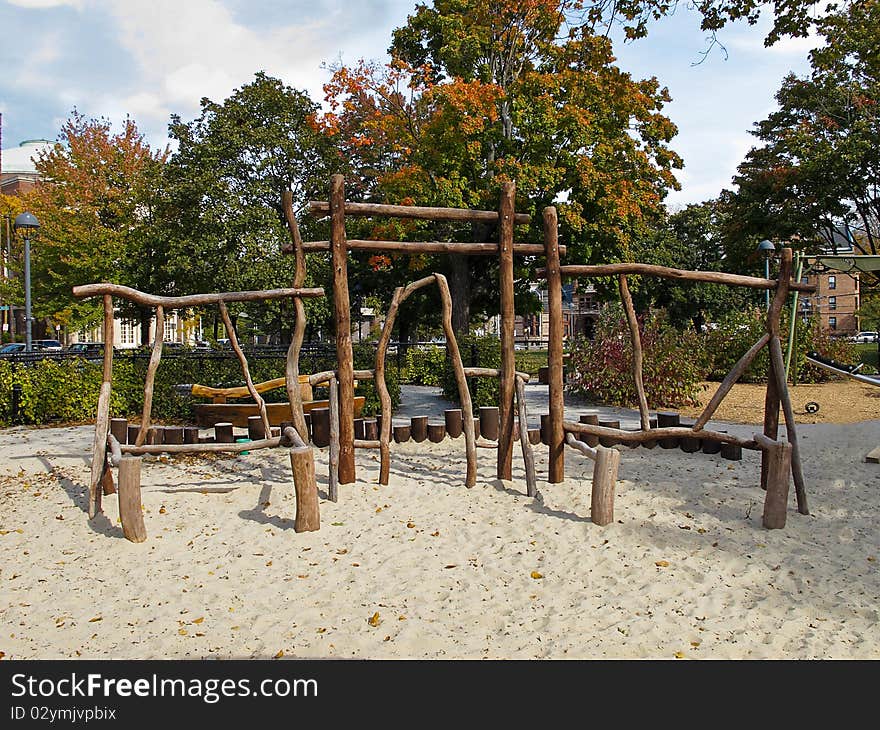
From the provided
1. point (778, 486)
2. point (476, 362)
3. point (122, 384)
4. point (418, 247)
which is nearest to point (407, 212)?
point (418, 247)

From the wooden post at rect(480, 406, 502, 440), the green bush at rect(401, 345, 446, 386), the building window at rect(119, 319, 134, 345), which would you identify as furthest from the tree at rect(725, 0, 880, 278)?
the building window at rect(119, 319, 134, 345)

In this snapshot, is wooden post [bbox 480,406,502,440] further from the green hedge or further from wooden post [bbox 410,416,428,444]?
the green hedge

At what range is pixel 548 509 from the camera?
5.47 meters

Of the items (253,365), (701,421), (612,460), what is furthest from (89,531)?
(253,365)

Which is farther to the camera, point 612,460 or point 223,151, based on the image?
Answer: point 223,151

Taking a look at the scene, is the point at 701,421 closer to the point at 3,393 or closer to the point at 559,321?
the point at 559,321

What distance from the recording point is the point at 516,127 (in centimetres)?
1698

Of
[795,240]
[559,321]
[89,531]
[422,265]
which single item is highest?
[795,240]

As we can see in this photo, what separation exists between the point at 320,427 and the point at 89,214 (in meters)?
19.3

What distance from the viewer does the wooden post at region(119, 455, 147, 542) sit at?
4797mm

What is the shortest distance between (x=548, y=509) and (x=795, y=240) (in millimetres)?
20704

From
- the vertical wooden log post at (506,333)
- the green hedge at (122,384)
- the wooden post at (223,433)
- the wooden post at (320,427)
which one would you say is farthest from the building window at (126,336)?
the vertical wooden log post at (506,333)

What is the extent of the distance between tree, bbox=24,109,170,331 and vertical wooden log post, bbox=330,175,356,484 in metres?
16.9

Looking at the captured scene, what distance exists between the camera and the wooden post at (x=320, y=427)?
8.00m
